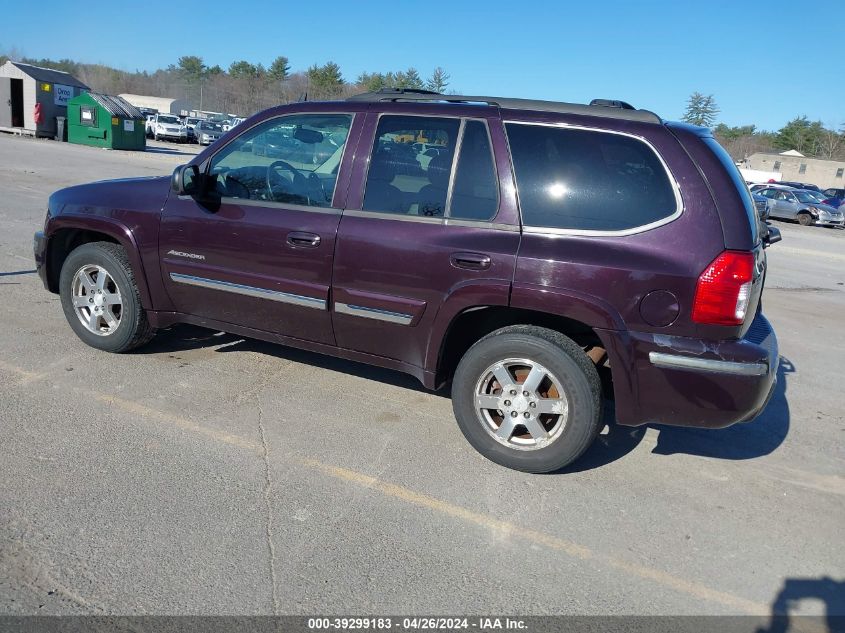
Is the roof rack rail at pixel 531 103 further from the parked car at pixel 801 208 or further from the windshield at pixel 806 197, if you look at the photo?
the windshield at pixel 806 197

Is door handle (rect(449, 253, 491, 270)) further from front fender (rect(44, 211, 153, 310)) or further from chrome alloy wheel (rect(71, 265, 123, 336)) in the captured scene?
chrome alloy wheel (rect(71, 265, 123, 336))

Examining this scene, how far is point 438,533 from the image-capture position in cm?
319

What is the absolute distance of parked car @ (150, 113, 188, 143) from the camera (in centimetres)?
4210

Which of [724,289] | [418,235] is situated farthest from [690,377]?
[418,235]

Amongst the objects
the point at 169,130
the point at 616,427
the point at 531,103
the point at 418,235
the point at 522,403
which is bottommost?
the point at 616,427

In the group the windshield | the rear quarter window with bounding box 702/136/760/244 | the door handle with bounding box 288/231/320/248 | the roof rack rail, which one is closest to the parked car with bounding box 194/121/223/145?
the windshield

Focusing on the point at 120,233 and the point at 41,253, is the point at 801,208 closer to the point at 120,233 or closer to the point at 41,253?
the point at 120,233

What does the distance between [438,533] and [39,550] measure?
169 cm

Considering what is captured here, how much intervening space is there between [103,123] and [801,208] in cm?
2938

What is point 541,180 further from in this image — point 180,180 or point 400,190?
point 180,180

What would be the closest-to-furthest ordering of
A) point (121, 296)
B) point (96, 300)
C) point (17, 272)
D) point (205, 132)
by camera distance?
point (121, 296), point (96, 300), point (17, 272), point (205, 132)

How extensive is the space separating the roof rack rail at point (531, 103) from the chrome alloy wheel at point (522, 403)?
139 centimetres

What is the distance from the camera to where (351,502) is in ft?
11.1

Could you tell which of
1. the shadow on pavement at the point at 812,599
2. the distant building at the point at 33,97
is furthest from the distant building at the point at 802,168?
the shadow on pavement at the point at 812,599
